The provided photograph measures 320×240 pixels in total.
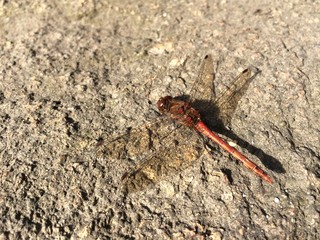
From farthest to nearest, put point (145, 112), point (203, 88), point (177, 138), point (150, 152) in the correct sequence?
point (203, 88), point (145, 112), point (177, 138), point (150, 152)

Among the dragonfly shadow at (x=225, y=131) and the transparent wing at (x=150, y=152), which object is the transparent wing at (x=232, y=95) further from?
Answer: the transparent wing at (x=150, y=152)

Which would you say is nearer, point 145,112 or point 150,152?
point 150,152

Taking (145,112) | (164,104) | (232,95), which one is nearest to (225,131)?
(232,95)

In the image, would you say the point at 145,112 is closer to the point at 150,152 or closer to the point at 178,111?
the point at 178,111

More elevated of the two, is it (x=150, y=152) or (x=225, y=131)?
(x=225, y=131)

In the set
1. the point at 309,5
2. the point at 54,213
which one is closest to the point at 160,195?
the point at 54,213

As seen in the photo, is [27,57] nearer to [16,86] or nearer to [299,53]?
[16,86]

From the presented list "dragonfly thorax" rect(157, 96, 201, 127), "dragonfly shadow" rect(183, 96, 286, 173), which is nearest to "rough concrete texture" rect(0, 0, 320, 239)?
"dragonfly shadow" rect(183, 96, 286, 173)
